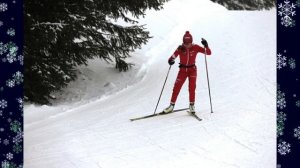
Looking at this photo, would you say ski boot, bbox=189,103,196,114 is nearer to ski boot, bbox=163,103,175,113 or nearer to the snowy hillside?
the snowy hillside

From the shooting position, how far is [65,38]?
789 centimetres

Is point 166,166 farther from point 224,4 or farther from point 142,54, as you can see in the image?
point 224,4

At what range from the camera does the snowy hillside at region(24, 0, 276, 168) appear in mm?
5090

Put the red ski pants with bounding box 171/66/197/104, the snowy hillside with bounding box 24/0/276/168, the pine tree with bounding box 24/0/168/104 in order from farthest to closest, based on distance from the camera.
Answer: the pine tree with bounding box 24/0/168/104 → the red ski pants with bounding box 171/66/197/104 → the snowy hillside with bounding box 24/0/276/168

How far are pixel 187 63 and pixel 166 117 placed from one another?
784mm

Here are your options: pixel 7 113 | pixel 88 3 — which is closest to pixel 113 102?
pixel 88 3

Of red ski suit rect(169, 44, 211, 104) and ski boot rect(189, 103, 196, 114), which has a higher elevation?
red ski suit rect(169, 44, 211, 104)

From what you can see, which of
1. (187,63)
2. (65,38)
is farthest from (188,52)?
(65,38)

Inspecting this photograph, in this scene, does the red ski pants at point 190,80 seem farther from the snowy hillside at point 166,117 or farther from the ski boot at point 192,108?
the snowy hillside at point 166,117

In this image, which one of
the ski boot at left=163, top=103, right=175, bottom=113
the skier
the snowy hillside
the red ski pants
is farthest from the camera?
the ski boot at left=163, top=103, right=175, bottom=113

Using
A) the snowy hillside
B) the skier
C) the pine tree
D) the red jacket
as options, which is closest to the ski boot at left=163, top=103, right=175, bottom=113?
the skier

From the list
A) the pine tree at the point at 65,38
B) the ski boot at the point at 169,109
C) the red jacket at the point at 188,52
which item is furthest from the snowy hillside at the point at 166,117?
the red jacket at the point at 188,52

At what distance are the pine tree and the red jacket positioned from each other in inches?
76.3

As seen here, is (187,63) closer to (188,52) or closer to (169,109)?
(188,52)
